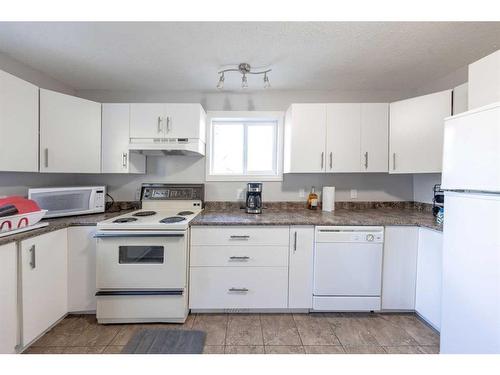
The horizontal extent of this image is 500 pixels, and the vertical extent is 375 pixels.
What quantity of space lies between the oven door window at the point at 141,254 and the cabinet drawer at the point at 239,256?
26 cm

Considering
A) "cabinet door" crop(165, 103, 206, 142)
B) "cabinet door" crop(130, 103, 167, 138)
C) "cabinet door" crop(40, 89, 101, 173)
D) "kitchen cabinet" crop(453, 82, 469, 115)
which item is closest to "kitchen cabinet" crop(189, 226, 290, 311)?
"cabinet door" crop(165, 103, 206, 142)

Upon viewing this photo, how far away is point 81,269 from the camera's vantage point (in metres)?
1.85

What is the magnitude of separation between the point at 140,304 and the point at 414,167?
2687 millimetres

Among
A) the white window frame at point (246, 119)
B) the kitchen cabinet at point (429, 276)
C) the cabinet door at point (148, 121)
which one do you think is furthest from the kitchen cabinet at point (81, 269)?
the kitchen cabinet at point (429, 276)

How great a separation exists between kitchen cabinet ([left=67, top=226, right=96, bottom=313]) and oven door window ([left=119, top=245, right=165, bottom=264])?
0.28 metres

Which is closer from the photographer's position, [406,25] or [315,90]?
[406,25]

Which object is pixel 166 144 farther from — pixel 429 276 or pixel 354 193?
pixel 429 276

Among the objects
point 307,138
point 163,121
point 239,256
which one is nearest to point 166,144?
point 163,121

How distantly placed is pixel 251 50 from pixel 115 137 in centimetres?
153

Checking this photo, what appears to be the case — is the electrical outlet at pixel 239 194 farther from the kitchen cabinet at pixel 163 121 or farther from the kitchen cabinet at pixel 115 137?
the kitchen cabinet at pixel 115 137

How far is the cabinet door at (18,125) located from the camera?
156 centimetres
